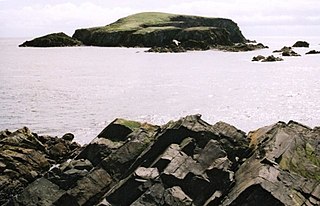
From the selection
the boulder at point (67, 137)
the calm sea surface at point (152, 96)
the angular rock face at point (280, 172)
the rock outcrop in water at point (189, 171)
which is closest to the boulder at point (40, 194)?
the rock outcrop in water at point (189, 171)

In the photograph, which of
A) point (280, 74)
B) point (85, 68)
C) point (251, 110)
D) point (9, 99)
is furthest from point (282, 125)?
point (85, 68)

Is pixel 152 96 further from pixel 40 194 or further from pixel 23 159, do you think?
pixel 40 194

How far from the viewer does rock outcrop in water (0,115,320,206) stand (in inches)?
829

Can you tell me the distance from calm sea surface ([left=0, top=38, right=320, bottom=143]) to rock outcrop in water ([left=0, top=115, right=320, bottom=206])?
15.1 metres

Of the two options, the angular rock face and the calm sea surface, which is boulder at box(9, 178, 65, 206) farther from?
the calm sea surface

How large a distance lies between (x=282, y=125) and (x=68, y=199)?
13652mm

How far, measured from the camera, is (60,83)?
89812 millimetres

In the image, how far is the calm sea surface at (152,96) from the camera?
167ft

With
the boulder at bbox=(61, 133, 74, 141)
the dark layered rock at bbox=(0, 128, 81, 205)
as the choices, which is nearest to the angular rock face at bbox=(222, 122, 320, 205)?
the dark layered rock at bbox=(0, 128, 81, 205)

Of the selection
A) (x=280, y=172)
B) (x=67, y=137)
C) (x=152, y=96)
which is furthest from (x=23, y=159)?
(x=152, y=96)

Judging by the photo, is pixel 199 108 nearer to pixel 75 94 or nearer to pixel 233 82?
pixel 75 94

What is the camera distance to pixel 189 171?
75.4 feet

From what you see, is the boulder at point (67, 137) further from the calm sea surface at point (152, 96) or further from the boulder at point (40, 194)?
the boulder at point (40, 194)

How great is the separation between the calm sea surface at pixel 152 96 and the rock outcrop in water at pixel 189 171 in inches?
594
